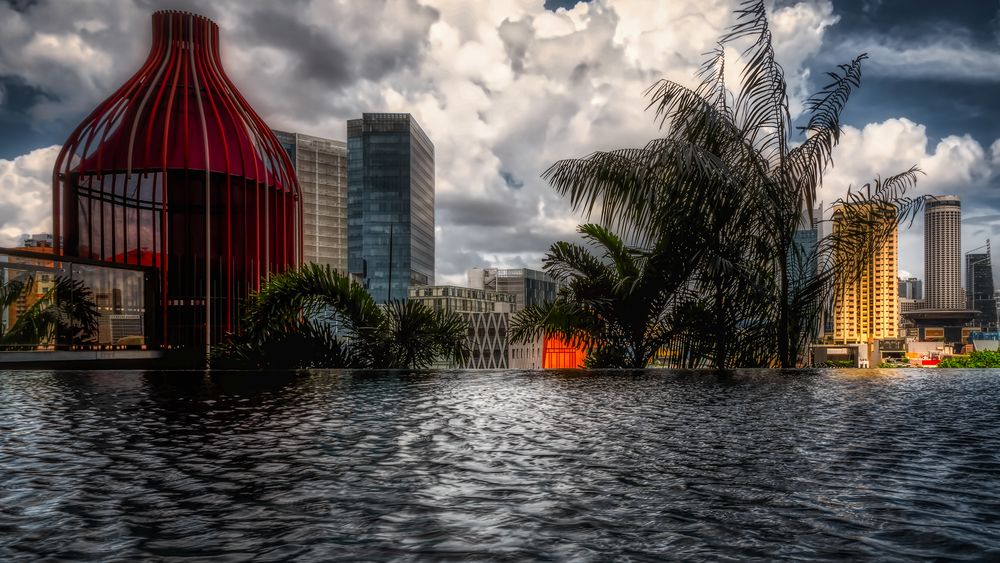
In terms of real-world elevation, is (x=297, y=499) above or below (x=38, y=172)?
below

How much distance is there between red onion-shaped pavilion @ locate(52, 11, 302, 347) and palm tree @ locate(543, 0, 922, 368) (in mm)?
14596

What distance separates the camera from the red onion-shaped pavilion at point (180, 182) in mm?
17859

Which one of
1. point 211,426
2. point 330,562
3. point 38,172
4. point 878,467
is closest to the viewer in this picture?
point 330,562

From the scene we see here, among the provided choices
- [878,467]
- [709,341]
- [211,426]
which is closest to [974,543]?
[878,467]

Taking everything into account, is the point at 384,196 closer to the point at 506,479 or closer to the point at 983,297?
the point at 506,479

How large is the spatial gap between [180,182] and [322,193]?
120 meters

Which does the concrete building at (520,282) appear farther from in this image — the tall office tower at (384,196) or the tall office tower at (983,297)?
the tall office tower at (983,297)

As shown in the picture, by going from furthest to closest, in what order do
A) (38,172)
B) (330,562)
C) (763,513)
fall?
(38,172), (763,513), (330,562)

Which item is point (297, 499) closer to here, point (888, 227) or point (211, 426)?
point (211, 426)

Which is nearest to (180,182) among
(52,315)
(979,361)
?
(52,315)

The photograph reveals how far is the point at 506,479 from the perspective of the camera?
1.65 meters

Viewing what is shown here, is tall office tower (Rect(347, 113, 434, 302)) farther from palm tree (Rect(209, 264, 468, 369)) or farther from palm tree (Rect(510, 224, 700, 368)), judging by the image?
palm tree (Rect(510, 224, 700, 368))

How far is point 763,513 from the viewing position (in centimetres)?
133

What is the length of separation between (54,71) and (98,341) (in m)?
4.43
